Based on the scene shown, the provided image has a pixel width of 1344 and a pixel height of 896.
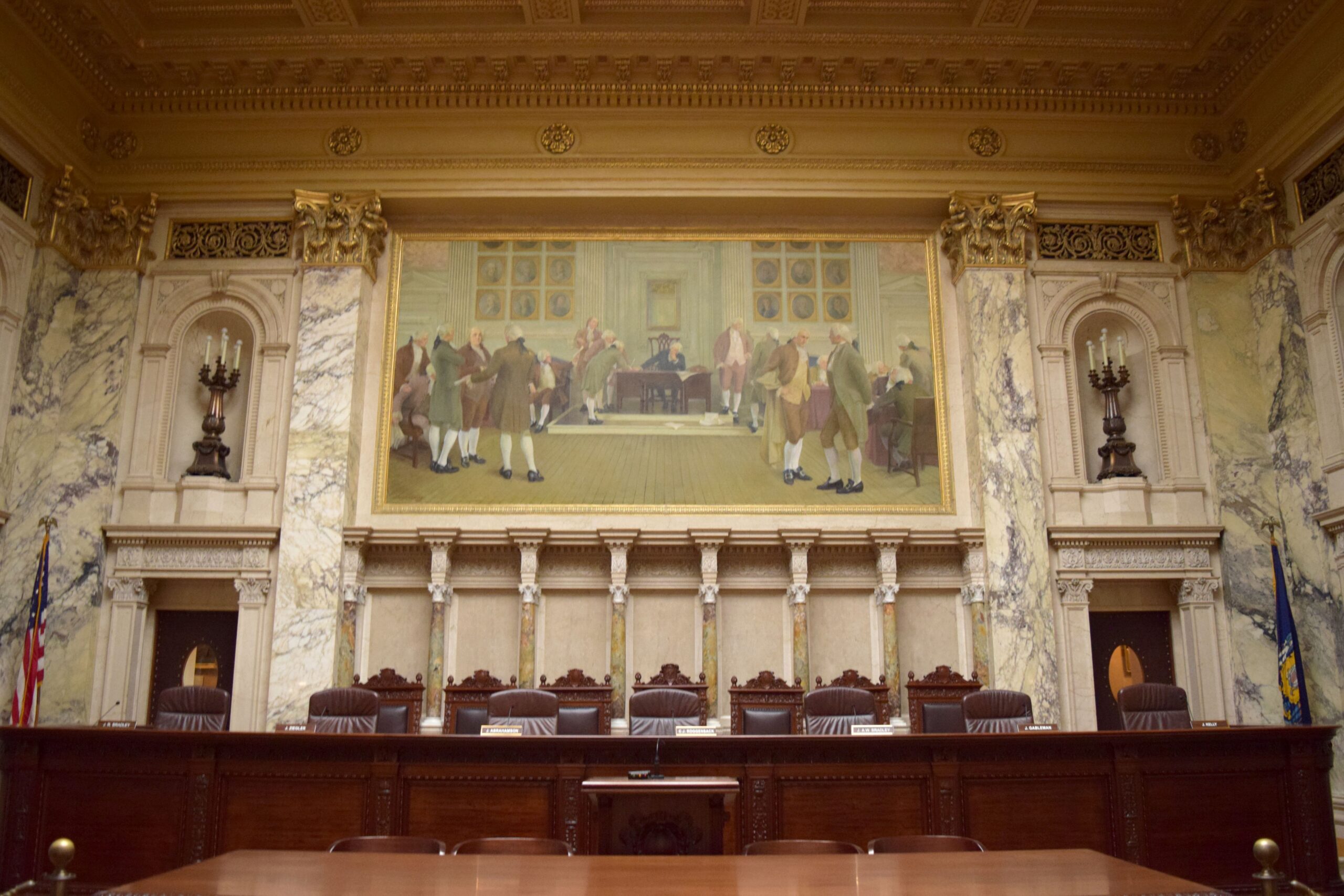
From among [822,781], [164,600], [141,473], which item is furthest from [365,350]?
[822,781]

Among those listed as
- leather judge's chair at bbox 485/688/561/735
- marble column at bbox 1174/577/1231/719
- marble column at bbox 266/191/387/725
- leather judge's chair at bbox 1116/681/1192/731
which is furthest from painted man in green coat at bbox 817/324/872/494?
marble column at bbox 266/191/387/725

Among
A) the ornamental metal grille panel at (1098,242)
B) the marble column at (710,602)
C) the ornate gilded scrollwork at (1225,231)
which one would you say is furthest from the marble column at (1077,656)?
the ornate gilded scrollwork at (1225,231)

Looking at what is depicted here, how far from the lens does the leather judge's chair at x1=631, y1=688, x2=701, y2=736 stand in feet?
26.5

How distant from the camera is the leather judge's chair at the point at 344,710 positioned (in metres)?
8.25

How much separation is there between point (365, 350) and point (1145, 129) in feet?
33.1

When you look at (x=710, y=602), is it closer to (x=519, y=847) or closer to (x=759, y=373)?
(x=759, y=373)

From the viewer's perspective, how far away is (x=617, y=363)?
505 inches

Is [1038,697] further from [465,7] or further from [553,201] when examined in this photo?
[465,7]

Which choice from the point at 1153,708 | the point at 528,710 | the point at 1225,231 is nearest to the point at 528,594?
the point at 528,710

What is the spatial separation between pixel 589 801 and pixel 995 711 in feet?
11.5

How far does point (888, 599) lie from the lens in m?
11.9

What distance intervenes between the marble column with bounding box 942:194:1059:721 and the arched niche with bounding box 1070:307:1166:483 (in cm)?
88

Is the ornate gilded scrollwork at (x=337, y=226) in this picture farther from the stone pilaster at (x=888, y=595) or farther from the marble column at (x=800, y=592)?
the stone pilaster at (x=888, y=595)

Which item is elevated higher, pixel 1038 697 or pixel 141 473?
pixel 141 473
